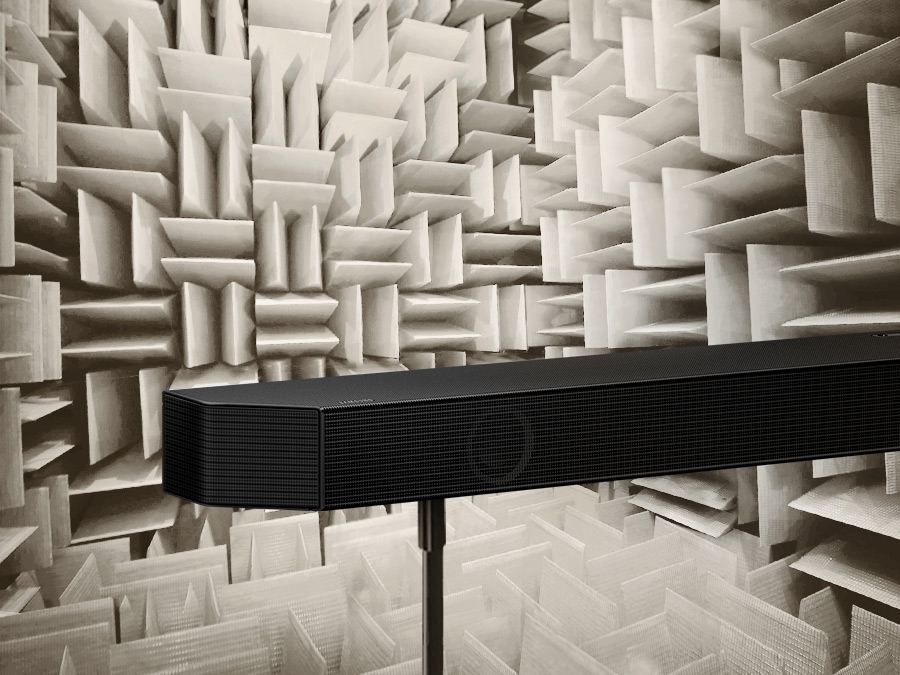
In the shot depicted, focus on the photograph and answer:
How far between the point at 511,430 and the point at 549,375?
0.53 ft

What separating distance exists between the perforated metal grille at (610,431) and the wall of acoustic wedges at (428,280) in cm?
45

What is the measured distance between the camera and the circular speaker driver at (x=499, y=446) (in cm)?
58

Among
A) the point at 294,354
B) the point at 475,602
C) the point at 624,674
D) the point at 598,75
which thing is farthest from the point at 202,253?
the point at 624,674

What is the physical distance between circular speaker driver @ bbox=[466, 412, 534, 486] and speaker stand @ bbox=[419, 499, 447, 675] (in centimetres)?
13

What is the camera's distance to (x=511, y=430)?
1.92 feet

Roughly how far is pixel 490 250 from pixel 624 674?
114 centimetres

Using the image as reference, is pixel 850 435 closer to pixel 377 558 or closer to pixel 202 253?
pixel 377 558

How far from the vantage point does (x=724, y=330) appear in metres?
1.26

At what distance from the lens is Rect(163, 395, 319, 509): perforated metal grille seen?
21.4 inches

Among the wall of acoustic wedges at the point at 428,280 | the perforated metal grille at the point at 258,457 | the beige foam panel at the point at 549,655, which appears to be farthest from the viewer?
the wall of acoustic wedges at the point at 428,280

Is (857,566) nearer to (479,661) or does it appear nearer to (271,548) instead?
(479,661)

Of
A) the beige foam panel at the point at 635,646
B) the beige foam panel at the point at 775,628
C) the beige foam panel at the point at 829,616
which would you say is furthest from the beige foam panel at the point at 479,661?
the beige foam panel at the point at 829,616

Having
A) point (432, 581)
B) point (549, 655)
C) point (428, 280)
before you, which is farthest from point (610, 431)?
point (428, 280)

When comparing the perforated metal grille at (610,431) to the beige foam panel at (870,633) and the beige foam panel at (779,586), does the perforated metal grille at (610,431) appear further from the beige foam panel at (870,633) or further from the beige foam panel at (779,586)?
the beige foam panel at (779,586)
